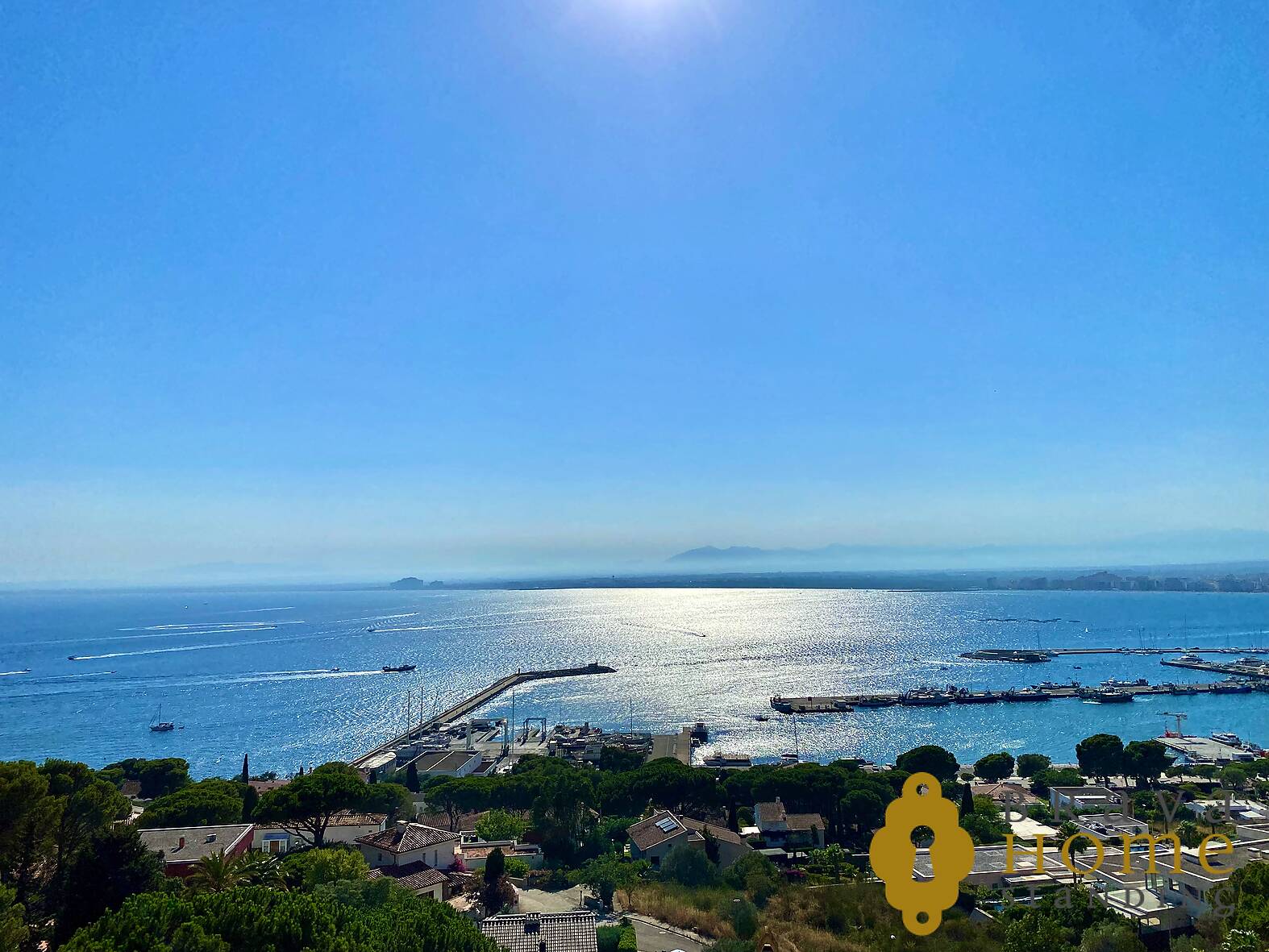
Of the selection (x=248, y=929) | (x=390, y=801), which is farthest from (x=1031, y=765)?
(x=248, y=929)

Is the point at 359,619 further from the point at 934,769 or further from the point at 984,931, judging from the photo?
the point at 984,931

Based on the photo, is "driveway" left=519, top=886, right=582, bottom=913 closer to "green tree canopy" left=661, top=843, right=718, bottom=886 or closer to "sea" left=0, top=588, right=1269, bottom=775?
"green tree canopy" left=661, top=843, right=718, bottom=886

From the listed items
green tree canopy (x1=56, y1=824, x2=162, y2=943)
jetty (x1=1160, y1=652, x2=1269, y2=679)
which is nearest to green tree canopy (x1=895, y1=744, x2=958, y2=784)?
green tree canopy (x1=56, y1=824, x2=162, y2=943)

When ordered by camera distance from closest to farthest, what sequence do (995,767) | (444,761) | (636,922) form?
(636,922), (995,767), (444,761)

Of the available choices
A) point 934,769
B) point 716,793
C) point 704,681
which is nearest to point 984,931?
point 716,793

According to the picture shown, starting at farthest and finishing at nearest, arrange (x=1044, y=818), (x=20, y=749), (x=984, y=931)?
(x=20, y=749) → (x=1044, y=818) → (x=984, y=931)

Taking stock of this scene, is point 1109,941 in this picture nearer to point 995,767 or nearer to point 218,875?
point 218,875
